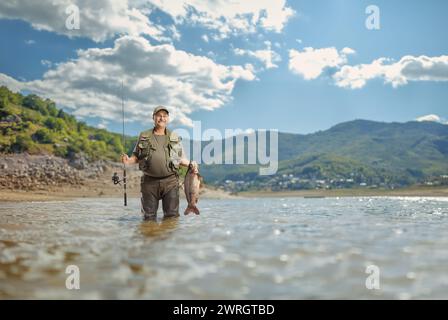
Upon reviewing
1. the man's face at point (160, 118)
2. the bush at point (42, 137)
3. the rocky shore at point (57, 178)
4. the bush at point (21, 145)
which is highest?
the bush at point (42, 137)

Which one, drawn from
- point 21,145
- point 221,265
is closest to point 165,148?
point 221,265

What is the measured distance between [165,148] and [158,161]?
0.43 metres

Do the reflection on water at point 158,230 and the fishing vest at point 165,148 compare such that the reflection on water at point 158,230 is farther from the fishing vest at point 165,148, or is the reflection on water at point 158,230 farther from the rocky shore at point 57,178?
the rocky shore at point 57,178

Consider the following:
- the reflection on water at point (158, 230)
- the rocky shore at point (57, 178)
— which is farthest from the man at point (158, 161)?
the rocky shore at point (57, 178)

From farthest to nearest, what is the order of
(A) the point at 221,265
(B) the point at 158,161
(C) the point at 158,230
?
(B) the point at 158,161 → (C) the point at 158,230 → (A) the point at 221,265

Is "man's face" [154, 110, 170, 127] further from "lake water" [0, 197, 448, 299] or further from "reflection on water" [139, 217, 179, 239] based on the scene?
"lake water" [0, 197, 448, 299]

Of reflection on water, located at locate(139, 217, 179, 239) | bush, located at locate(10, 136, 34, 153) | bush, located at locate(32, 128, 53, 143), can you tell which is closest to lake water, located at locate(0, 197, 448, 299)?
reflection on water, located at locate(139, 217, 179, 239)

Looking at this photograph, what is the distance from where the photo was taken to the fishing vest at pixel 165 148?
454 inches

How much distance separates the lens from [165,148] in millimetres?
11672

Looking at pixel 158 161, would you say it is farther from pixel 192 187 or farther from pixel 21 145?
pixel 21 145

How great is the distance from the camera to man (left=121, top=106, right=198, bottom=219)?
1157cm
